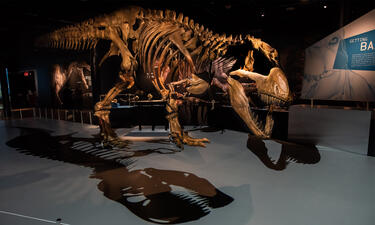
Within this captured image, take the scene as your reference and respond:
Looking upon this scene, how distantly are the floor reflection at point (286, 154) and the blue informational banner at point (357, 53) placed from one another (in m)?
1.83

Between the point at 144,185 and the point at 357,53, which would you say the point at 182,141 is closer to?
the point at 144,185

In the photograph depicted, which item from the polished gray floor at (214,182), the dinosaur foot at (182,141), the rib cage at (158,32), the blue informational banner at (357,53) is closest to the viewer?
the polished gray floor at (214,182)

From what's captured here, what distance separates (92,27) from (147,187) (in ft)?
12.4

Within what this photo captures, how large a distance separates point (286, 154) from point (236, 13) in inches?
154

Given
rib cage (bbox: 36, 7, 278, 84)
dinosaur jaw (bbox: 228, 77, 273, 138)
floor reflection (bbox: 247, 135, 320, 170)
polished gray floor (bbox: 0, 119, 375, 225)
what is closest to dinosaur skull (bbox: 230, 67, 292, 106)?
dinosaur jaw (bbox: 228, 77, 273, 138)

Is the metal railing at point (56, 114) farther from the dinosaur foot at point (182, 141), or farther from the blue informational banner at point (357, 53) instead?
the blue informational banner at point (357, 53)

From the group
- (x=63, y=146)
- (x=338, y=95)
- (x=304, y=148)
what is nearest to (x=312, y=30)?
(x=338, y=95)

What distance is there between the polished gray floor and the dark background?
211 centimetres

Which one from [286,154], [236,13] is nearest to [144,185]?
[286,154]

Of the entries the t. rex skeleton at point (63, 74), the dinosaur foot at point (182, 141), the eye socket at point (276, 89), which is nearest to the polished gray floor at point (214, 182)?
the dinosaur foot at point (182, 141)

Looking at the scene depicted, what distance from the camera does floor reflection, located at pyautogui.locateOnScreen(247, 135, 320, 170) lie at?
12.7 feet

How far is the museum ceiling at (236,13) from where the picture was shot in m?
4.64

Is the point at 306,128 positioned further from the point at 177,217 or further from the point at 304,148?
the point at 177,217

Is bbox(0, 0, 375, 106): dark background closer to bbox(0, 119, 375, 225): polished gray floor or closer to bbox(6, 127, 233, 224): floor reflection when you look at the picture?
bbox(0, 119, 375, 225): polished gray floor
